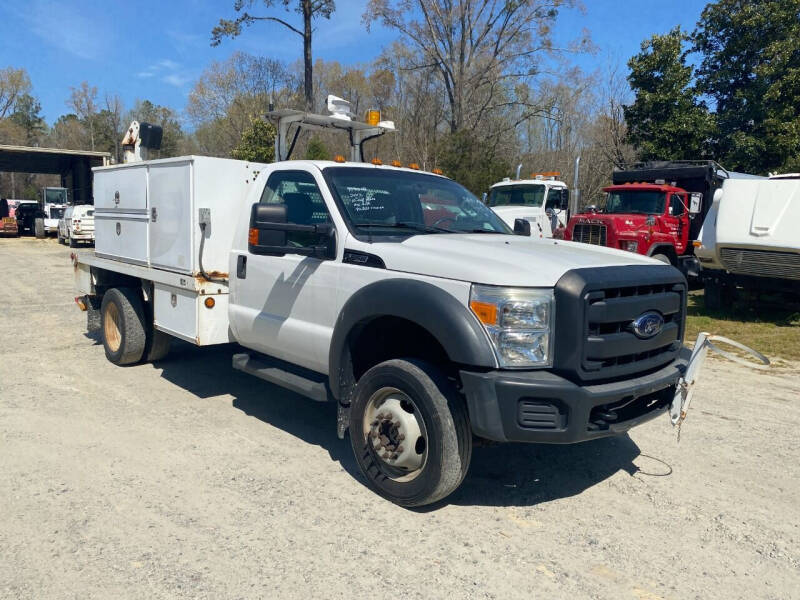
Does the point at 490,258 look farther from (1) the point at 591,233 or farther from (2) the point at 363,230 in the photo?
(1) the point at 591,233

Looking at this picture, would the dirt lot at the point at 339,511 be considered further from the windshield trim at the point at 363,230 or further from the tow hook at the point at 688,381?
the windshield trim at the point at 363,230

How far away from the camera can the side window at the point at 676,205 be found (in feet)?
46.2

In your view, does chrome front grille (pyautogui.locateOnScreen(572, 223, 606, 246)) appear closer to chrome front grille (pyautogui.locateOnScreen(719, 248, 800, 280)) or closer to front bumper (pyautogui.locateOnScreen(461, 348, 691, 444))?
chrome front grille (pyautogui.locateOnScreen(719, 248, 800, 280))

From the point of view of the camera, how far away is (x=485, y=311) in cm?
336

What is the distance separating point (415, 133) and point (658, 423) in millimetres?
29183

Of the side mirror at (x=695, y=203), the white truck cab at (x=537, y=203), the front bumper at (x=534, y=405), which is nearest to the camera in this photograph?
the front bumper at (x=534, y=405)

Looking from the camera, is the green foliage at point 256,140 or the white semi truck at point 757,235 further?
the green foliage at point 256,140

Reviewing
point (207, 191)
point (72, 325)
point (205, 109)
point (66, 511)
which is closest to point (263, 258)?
point (207, 191)

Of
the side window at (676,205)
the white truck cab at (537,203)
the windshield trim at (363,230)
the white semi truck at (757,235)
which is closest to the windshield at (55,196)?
the white truck cab at (537,203)

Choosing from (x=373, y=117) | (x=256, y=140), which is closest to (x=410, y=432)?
(x=373, y=117)

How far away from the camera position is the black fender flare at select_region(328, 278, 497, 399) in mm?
3311

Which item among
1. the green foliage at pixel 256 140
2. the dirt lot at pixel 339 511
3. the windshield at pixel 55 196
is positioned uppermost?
the green foliage at pixel 256 140

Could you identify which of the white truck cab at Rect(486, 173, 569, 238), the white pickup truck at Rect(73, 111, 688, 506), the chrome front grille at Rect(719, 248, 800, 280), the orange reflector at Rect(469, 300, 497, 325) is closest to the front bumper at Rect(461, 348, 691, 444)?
the white pickup truck at Rect(73, 111, 688, 506)

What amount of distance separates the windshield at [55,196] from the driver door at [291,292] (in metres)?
38.1
